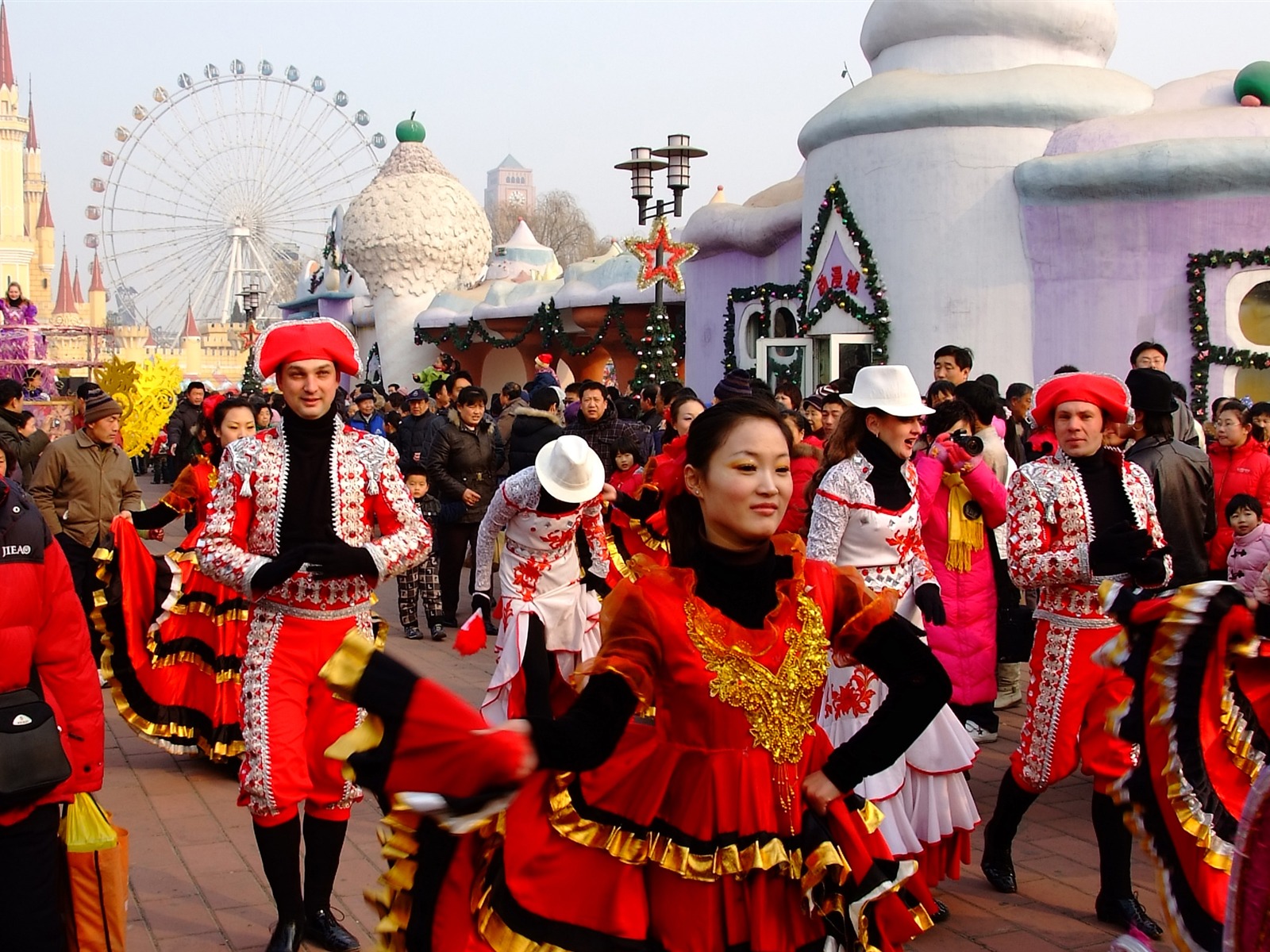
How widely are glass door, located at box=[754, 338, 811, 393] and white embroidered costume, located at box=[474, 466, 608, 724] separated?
10865 mm

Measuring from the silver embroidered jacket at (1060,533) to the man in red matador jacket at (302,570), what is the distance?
220 centimetres

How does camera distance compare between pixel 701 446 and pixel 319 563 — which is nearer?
pixel 701 446

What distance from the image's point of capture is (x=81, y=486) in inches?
324

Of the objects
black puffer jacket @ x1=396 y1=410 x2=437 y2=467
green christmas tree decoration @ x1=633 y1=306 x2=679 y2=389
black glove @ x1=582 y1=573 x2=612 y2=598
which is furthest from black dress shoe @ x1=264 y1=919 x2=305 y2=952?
green christmas tree decoration @ x1=633 y1=306 x2=679 y2=389

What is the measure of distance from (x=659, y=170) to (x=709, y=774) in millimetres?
14462

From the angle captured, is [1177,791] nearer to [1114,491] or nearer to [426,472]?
[1114,491]

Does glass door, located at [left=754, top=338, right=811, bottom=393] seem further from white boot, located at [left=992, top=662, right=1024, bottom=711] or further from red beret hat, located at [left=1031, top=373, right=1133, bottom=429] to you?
red beret hat, located at [left=1031, top=373, right=1133, bottom=429]

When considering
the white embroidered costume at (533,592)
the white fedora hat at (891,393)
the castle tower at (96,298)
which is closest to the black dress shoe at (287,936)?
the white embroidered costume at (533,592)

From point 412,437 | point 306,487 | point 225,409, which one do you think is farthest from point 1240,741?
point 412,437

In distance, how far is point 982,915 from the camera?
15.4 ft

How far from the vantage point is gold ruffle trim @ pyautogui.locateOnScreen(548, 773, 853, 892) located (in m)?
2.52

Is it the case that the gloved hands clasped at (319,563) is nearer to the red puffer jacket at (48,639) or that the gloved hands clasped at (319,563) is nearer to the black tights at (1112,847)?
the red puffer jacket at (48,639)

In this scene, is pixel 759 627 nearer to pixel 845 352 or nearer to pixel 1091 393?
pixel 1091 393

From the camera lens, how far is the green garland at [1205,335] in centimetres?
1338
